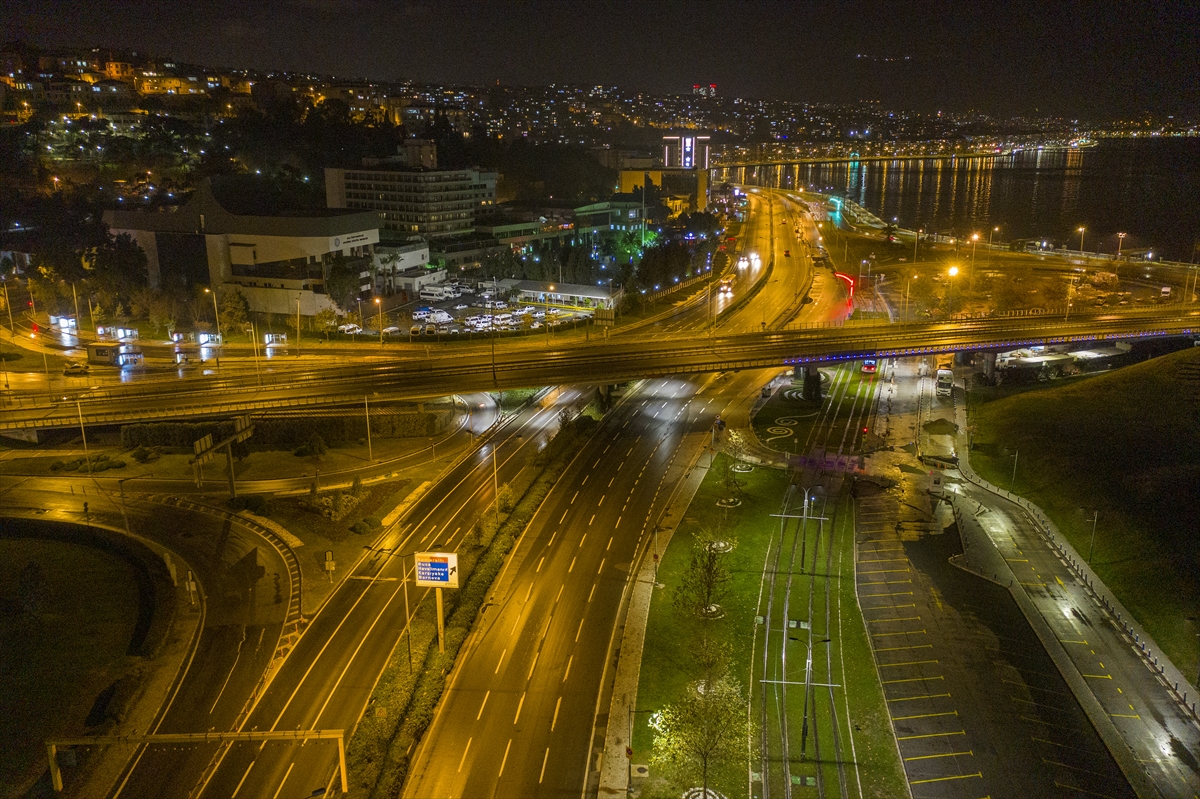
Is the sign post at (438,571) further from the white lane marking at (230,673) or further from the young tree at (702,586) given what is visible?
the young tree at (702,586)

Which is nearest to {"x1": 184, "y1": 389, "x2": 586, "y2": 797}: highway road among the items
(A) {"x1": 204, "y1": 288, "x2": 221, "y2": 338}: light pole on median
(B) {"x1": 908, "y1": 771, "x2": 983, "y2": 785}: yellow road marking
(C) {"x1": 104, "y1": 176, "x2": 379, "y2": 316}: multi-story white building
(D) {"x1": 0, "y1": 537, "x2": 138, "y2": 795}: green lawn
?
(D) {"x1": 0, "y1": 537, "x2": 138, "y2": 795}: green lawn

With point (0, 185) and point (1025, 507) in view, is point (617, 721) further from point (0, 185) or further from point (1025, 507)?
point (0, 185)

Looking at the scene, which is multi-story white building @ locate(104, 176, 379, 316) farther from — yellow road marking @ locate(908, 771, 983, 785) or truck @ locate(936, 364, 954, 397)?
yellow road marking @ locate(908, 771, 983, 785)

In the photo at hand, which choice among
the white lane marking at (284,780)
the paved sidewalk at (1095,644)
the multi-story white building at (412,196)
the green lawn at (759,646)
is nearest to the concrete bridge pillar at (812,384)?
the paved sidewalk at (1095,644)

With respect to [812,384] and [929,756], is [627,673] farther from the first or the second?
[812,384]

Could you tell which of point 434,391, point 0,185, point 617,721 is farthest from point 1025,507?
point 0,185

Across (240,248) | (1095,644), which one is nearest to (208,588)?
(1095,644)
